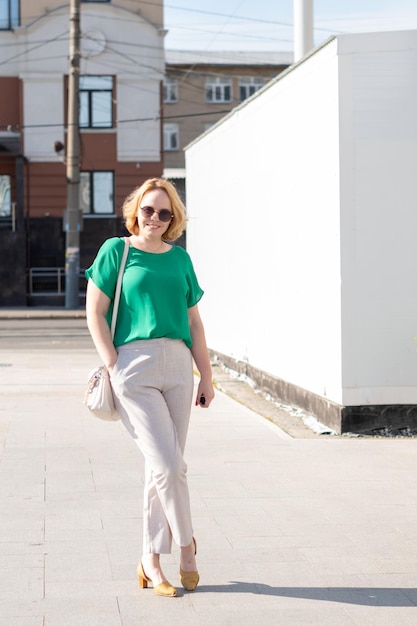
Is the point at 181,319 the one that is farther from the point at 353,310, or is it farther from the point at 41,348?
the point at 41,348

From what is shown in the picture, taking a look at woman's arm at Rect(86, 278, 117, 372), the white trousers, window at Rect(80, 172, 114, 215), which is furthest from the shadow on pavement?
window at Rect(80, 172, 114, 215)

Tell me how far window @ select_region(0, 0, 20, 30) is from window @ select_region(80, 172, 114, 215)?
5551 millimetres

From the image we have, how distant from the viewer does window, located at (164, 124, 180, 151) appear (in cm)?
6662

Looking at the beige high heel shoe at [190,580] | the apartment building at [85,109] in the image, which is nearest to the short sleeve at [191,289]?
the beige high heel shoe at [190,580]

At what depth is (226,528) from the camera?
6539 mm

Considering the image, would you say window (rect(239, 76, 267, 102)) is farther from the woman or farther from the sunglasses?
the woman

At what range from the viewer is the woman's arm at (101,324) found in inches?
211

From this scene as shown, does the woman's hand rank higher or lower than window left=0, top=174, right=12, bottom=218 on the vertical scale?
lower

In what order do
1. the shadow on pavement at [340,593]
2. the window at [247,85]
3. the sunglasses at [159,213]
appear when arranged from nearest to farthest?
the shadow on pavement at [340,593], the sunglasses at [159,213], the window at [247,85]

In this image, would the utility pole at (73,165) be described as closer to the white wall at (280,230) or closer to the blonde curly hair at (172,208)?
the white wall at (280,230)

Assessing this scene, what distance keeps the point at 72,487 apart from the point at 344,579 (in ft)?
8.58

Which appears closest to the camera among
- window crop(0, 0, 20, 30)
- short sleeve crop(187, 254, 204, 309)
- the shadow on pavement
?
the shadow on pavement

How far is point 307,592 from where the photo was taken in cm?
531

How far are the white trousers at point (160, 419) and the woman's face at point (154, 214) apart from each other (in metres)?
0.53
